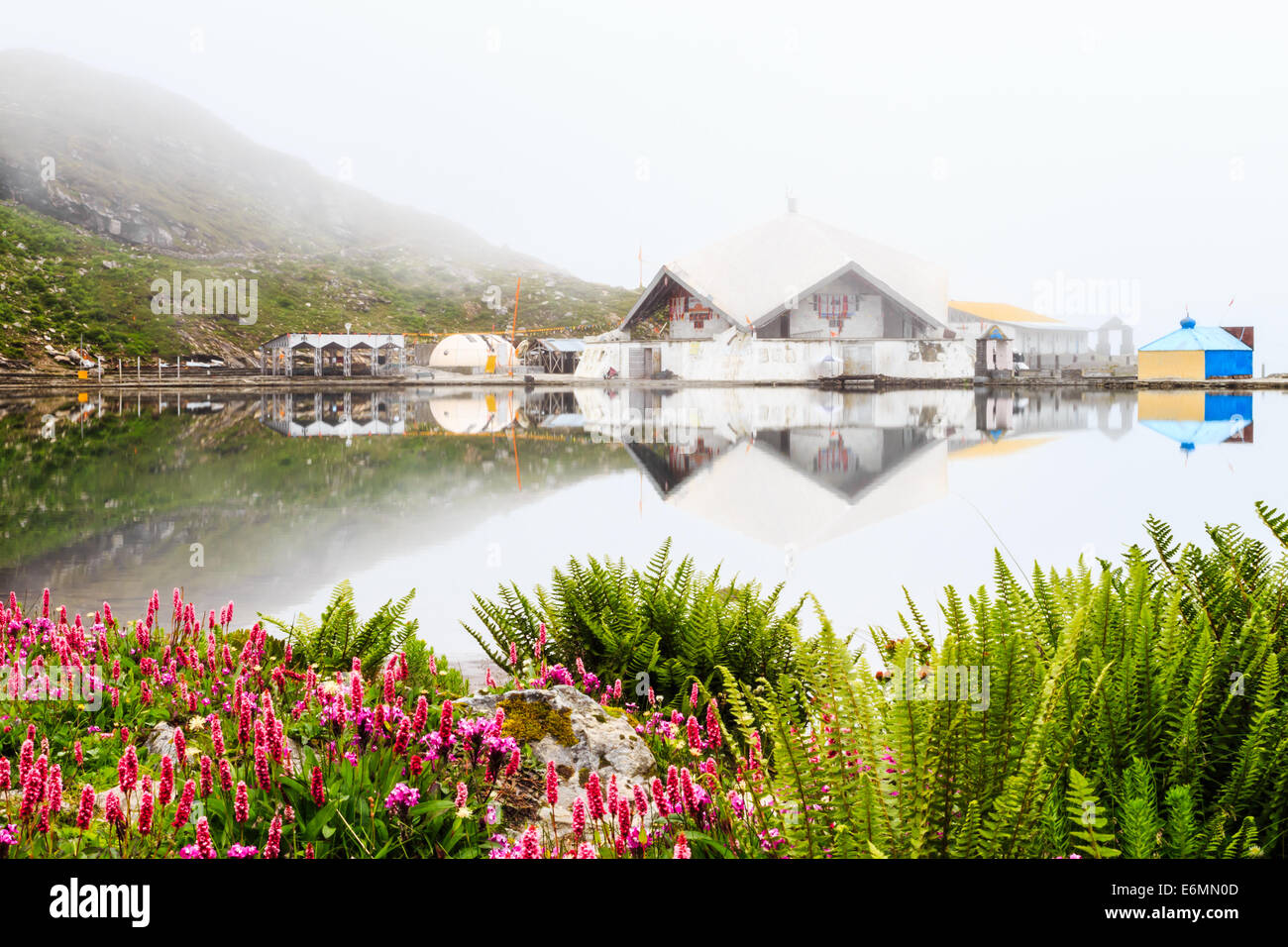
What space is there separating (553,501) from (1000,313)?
289ft

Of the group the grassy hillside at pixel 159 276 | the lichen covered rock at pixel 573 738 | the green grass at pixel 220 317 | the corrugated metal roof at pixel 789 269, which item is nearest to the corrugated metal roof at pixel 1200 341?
the corrugated metal roof at pixel 789 269

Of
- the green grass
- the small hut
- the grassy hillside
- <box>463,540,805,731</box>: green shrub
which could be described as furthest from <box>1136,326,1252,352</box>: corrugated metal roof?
the green grass

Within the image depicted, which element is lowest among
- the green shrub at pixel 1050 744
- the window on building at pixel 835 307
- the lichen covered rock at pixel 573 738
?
the lichen covered rock at pixel 573 738

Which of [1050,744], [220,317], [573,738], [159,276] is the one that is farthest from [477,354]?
[1050,744]

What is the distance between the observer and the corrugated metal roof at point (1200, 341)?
157 feet

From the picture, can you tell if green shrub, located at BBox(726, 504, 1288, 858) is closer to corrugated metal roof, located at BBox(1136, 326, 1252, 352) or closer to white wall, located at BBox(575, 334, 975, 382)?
corrugated metal roof, located at BBox(1136, 326, 1252, 352)

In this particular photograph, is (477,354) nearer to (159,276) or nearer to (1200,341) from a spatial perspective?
(1200,341)

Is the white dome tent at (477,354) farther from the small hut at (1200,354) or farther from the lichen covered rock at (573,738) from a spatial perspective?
the lichen covered rock at (573,738)

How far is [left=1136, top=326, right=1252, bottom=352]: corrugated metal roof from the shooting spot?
47719 millimetres

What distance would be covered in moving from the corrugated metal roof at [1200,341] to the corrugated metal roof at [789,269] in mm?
11781

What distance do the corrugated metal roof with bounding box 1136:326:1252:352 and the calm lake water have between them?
29126 mm

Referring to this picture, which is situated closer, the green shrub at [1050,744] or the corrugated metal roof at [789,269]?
the green shrub at [1050,744]

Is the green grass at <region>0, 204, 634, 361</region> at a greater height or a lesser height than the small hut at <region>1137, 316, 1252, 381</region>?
greater
